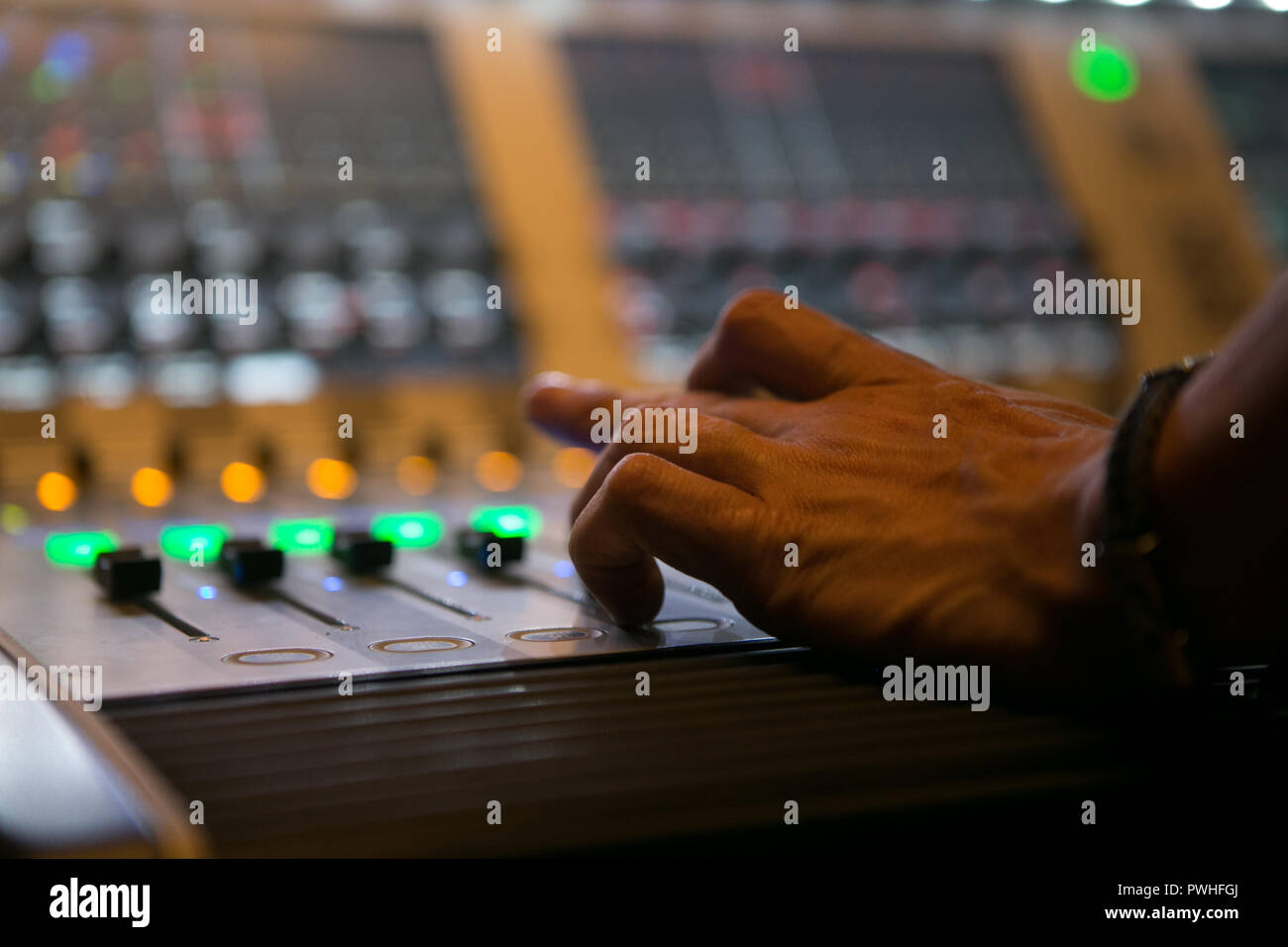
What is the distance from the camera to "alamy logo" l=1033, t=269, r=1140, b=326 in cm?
219

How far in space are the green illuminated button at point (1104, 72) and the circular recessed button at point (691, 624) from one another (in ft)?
6.48

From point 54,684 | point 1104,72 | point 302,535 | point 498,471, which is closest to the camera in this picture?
point 54,684

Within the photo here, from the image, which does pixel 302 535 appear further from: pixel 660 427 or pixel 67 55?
pixel 67 55

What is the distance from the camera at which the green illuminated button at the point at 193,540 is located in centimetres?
92

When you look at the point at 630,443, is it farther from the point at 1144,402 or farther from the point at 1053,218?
the point at 1053,218

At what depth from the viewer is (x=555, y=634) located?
0.69 m

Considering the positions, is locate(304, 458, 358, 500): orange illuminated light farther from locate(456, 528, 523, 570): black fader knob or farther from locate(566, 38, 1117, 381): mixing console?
locate(566, 38, 1117, 381): mixing console

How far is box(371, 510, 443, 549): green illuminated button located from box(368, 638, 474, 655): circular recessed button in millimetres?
312

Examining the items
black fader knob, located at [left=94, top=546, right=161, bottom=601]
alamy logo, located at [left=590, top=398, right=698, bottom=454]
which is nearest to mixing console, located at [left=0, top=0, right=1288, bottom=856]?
black fader knob, located at [left=94, top=546, right=161, bottom=601]

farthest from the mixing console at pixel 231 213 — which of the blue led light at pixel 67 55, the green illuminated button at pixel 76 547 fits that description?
the green illuminated button at pixel 76 547

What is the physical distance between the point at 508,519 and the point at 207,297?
71cm

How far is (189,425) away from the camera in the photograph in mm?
1556
